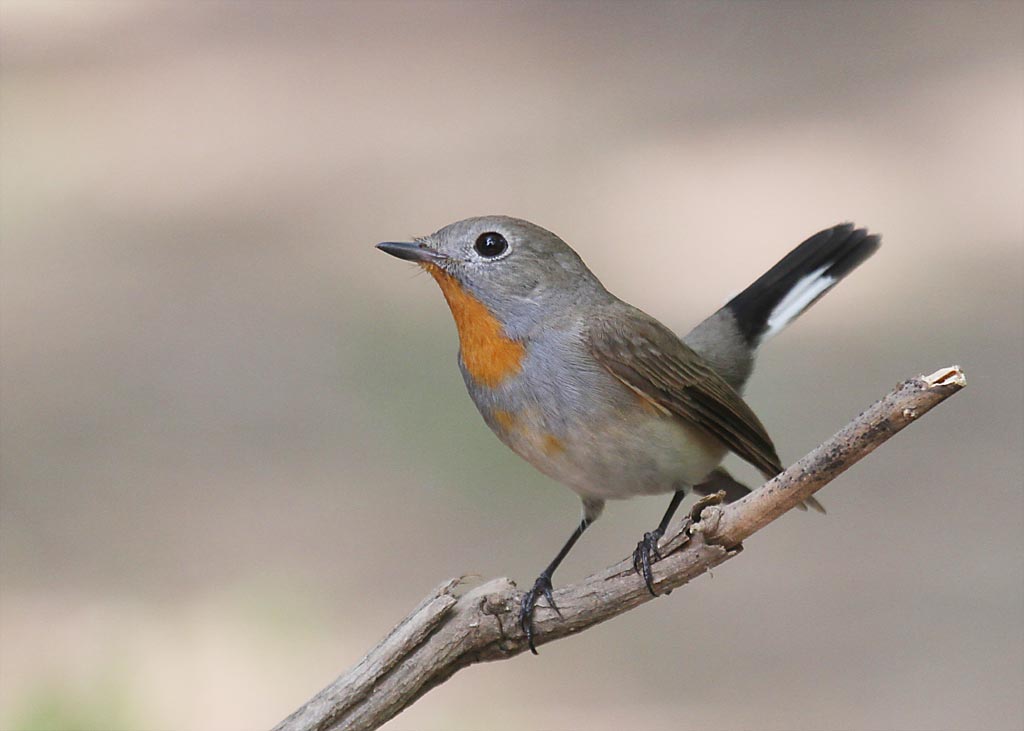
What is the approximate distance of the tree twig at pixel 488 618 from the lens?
3.46 metres

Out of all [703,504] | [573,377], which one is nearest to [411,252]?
[573,377]

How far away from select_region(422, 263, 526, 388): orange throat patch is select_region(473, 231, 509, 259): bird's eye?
0.12 m

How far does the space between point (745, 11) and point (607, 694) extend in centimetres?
1002

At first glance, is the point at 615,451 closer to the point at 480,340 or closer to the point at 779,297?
the point at 480,340

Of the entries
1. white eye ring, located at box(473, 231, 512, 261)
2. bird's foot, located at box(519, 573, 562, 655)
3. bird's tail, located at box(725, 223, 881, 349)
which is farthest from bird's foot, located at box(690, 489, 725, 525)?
bird's tail, located at box(725, 223, 881, 349)

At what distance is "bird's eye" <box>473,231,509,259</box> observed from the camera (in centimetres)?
441

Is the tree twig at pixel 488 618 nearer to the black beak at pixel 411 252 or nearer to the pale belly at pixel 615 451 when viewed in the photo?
the pale belly at pixel 615 451

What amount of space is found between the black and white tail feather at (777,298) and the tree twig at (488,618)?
147 cm

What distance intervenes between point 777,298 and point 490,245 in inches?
48.0

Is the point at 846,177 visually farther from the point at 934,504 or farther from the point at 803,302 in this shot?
the point at 803,302

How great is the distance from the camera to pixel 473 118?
13.3 meters

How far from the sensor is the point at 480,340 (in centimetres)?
433

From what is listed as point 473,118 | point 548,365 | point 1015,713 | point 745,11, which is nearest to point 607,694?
point 1015,713

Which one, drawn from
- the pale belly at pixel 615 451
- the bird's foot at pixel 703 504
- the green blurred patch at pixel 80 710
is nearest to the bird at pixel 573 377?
the pale belly at pixel 615 451
